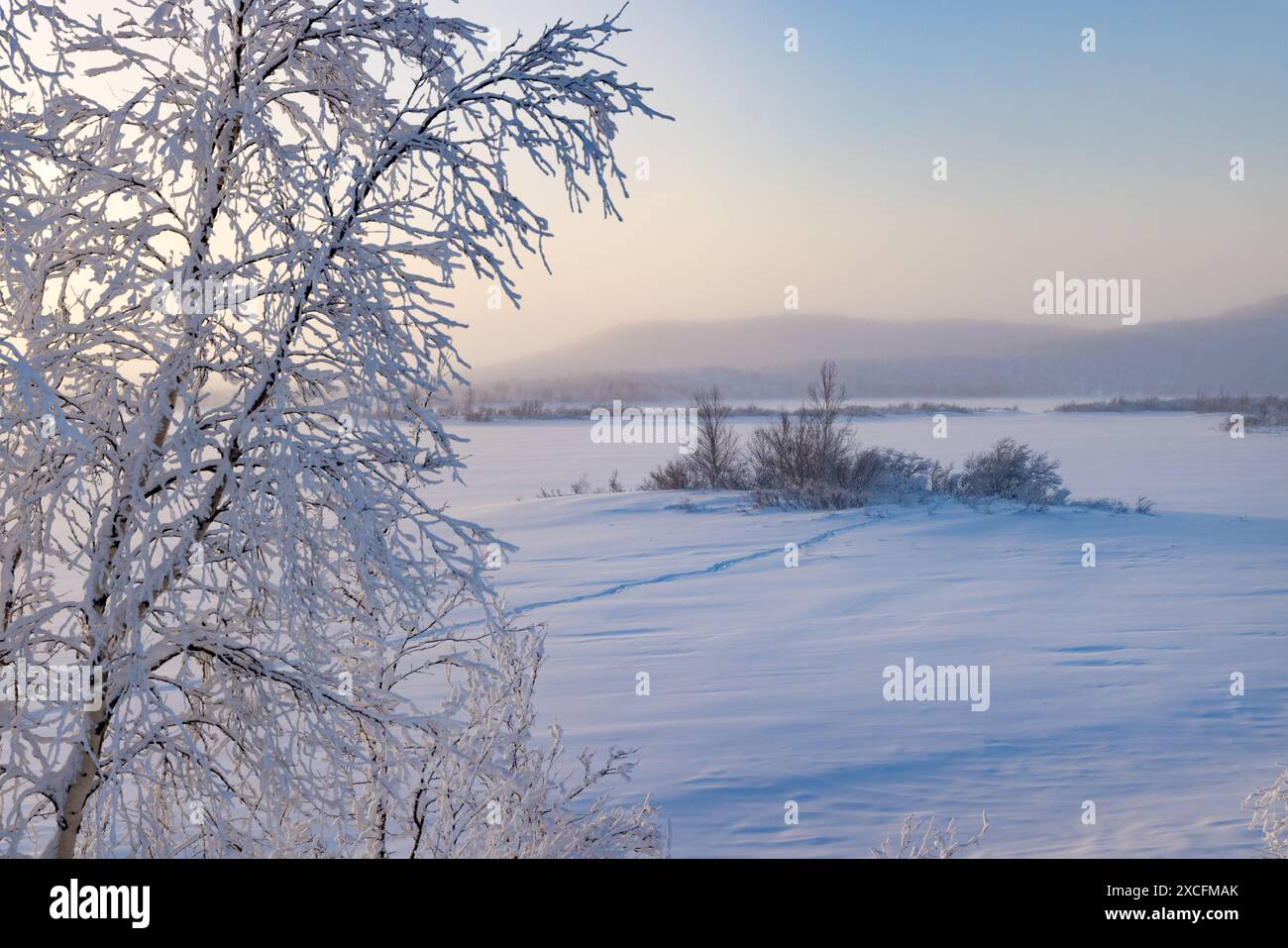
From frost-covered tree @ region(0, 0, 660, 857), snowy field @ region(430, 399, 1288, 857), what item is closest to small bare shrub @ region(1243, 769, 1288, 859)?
snowy field @ region(430, 399, 1288, 857)

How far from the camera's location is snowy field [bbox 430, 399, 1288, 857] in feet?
20.5

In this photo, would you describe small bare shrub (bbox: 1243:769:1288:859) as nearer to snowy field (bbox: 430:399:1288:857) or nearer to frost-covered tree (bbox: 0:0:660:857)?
snowy field (bbox: 430:399:1288:857)

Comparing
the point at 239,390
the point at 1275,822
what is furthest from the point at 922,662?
the point at 239,390

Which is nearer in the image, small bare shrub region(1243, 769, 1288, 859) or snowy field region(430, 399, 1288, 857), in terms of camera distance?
small bare shrub region(1243, 769, 1288, 859)

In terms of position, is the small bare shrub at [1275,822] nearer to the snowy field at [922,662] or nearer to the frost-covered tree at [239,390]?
the snowy field at [922,662]

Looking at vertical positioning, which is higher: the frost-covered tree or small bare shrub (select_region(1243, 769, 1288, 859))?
the frost-covered tree

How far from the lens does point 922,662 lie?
959 cm

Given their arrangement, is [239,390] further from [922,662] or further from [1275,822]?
→ [922,662]

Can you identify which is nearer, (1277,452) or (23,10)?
(23,10)

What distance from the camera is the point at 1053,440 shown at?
4600 cm

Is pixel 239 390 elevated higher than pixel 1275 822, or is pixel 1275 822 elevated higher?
pixel 239 390
